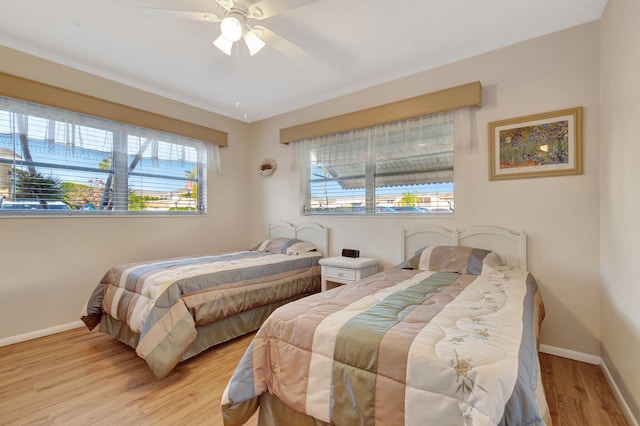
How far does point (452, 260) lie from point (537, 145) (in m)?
1.12

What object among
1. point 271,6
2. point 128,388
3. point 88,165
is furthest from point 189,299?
point 271,6

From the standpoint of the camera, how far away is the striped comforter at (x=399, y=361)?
35.9 inches

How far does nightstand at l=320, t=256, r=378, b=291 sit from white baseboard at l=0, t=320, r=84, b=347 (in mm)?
2425

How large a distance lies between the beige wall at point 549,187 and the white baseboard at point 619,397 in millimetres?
179

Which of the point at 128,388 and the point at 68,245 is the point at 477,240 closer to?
the point at 128,388

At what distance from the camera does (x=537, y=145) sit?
2.38 meters

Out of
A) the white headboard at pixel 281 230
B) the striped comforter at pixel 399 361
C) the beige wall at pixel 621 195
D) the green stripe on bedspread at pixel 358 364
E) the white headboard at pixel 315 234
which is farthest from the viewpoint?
the white headboard at pixel 281 230

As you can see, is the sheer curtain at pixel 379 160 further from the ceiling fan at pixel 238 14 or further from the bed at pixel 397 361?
the ceiling fan at pixel 238 14

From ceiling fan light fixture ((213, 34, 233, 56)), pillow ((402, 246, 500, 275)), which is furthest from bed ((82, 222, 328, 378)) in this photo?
ceiling fan light fixture ((213, 34, 233, 56))

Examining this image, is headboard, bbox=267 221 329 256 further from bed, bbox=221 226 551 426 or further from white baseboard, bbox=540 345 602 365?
white baseboard, bbox=540 345 602 365

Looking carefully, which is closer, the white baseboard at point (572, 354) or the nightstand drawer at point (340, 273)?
the white baseboard at point (572, 354)

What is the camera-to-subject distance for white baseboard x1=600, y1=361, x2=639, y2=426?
1571 millimetres

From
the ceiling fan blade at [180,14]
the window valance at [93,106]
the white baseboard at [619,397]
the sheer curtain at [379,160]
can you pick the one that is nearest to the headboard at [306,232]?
the sheer curtain at [379,160]

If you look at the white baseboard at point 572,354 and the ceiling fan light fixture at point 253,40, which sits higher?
the ceiling fan light fixture at point 253,40
